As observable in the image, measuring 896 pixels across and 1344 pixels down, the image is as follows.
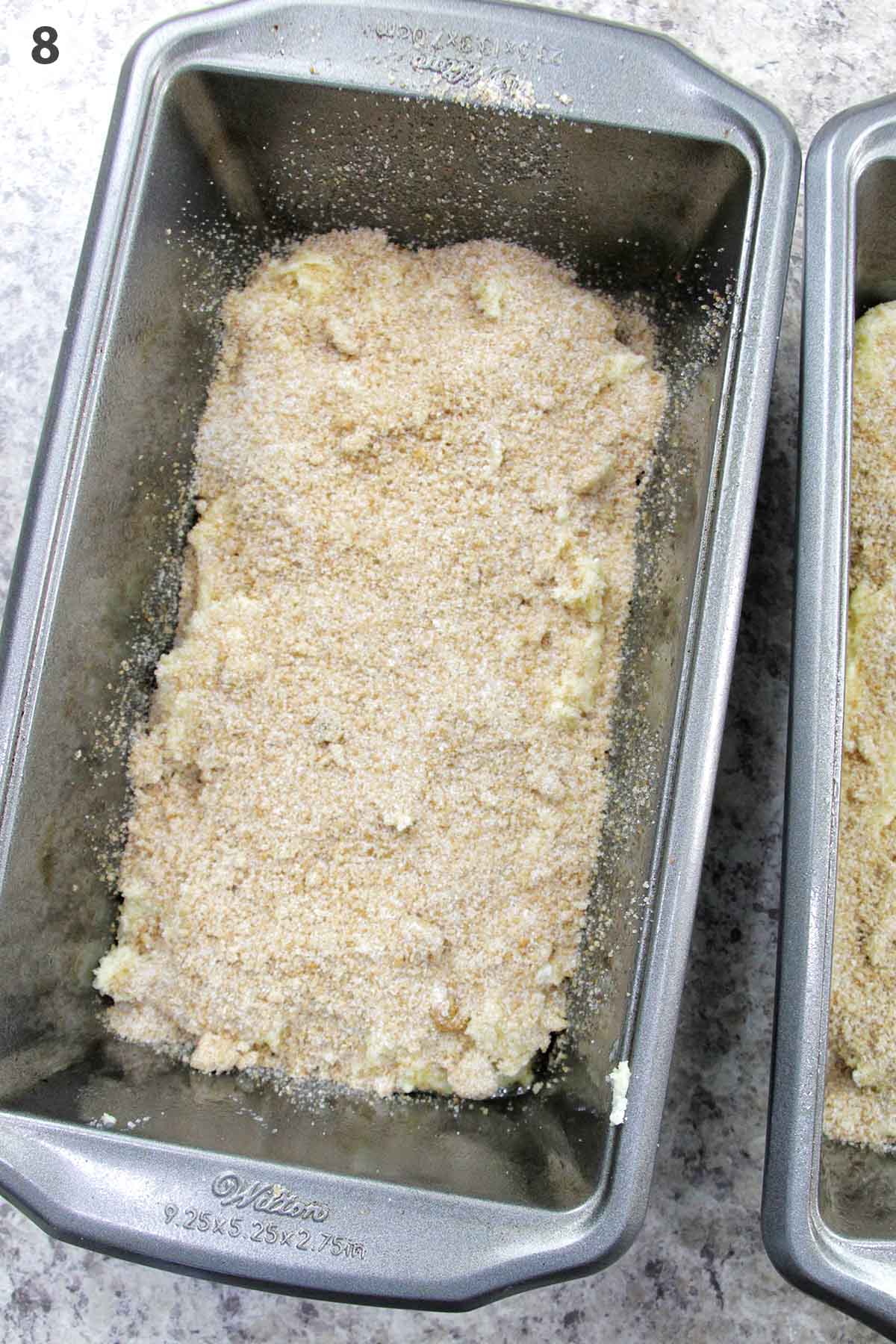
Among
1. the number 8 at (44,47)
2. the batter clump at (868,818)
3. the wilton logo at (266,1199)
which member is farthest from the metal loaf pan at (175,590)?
the number 8 at (44,47)

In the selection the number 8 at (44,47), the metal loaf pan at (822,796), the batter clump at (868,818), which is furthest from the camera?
the number 8 at (44,47)

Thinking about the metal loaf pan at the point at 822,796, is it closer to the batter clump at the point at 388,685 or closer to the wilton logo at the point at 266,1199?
the batter clump at the point at 388,685

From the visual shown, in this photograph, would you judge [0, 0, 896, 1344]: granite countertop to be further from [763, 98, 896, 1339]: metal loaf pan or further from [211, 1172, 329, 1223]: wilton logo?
[211, 1172, 329, 1223]: wilton logo

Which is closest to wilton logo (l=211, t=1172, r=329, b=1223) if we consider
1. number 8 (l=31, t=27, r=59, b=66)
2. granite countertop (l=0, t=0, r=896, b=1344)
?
granite countertop (l=0, t=0, r=896, b=1344)

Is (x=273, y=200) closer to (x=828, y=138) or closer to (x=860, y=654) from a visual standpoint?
(x=828, y=138)

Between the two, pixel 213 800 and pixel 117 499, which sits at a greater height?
pixel 117 499

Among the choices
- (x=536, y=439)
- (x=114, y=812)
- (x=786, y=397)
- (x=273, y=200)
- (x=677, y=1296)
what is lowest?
(x=677, y=1296)

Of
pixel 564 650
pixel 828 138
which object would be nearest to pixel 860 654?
pixel 564 650
